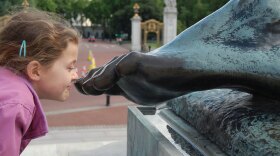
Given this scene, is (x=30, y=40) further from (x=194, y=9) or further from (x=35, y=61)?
(x=194, y=9)

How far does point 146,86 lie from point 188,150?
688mm

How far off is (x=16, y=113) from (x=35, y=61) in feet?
0.98

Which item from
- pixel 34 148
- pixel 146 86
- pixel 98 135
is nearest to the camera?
pixel 146 86

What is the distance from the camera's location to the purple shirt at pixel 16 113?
1247 millimetres

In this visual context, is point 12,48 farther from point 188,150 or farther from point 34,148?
point 34,148

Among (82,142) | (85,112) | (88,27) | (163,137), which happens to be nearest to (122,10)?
(88,27)

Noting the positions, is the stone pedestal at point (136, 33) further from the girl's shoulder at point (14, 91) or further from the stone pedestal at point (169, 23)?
the girl's shoulder at point (14, 91)

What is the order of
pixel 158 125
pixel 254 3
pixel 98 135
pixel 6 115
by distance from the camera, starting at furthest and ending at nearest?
pixel 98 135, pixel 158 125, pixel 254 3, pixel 6 115

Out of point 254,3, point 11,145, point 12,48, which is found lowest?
point 11,145

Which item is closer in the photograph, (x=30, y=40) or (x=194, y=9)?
(x=30, y=40)

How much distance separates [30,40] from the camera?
4.94 ft

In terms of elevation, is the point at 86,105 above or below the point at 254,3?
below

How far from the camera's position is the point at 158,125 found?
322 cm

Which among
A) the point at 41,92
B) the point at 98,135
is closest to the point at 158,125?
the point at 41,92
